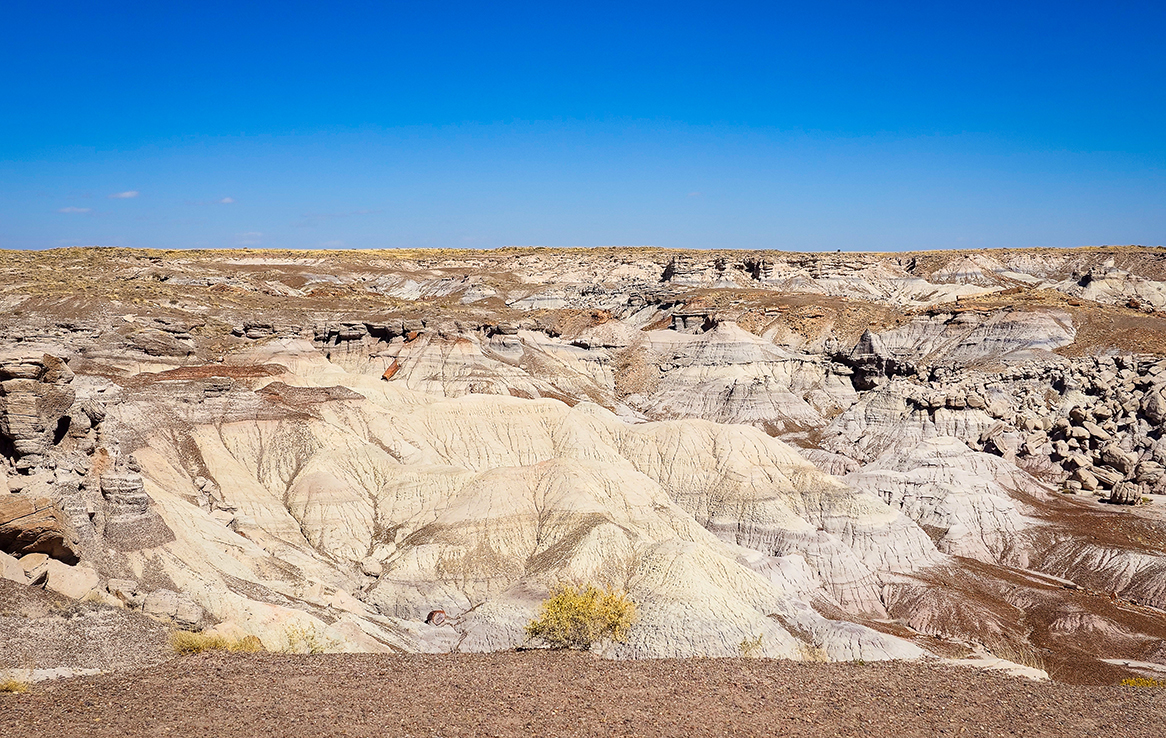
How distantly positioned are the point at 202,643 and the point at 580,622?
11.8 m

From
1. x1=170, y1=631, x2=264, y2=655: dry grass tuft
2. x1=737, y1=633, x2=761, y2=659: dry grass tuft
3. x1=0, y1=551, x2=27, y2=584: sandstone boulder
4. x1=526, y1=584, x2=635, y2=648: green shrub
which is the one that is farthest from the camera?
x1=737, y1=633, x2=761, y2=659: dry grass tuft

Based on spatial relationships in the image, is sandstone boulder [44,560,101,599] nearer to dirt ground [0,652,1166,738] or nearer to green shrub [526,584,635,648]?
dirt ground [0,652,1166,738]

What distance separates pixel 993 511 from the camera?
46.3m

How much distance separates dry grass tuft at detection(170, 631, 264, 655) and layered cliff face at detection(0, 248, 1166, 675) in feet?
6.35

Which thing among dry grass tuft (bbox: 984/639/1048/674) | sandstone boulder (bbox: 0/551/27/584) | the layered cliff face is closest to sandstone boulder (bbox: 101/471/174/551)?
the layered cliff face

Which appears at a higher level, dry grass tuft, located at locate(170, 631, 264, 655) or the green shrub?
dry grass tuft, located at locate(170, 631, 264, 655)

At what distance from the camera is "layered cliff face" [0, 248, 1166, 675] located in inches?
1037

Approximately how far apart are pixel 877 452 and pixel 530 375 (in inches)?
1293

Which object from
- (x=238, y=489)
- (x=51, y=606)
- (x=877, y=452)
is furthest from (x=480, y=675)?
(x=877, y=452)

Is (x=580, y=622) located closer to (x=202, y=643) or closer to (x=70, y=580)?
(x=202, y=643)

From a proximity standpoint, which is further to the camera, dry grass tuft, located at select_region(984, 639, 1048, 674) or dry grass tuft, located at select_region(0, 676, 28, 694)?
dry grass tuft, located at select_region(984, 639, 1048, 674)

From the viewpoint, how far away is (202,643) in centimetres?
1806

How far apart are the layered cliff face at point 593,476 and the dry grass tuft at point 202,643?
6.35 ft

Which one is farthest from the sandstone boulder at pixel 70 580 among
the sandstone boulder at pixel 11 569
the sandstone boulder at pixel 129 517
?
the sandstone boulder at pixel 129 517
